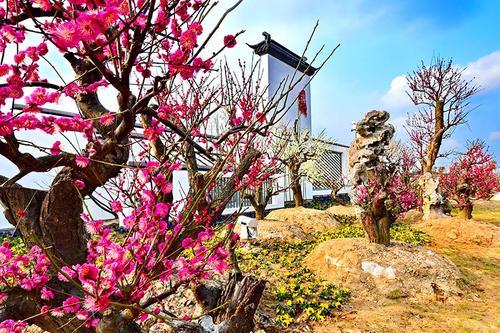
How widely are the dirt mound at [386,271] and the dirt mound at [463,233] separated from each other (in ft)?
10.7

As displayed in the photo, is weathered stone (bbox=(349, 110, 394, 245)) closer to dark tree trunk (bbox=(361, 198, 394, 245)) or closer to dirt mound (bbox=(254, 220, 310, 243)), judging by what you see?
dark tree trunk (bbox=(361, 198, 394, 245))

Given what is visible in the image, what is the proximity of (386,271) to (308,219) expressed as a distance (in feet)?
16.2

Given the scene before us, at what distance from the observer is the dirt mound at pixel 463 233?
8.31m

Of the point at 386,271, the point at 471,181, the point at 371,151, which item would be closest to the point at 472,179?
the point at 471,181

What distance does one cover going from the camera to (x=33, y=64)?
5.87 feet

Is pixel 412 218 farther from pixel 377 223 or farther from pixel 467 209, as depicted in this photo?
pixel 377 223

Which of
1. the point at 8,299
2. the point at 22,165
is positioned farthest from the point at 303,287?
the point at 22,165

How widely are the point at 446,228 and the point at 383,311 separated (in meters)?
5.88

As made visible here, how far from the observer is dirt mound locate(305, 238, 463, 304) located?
16.5 feet

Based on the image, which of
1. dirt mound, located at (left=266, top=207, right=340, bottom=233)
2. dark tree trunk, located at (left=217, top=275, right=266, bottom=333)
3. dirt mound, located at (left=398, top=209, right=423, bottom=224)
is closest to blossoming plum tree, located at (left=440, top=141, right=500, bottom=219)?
dirt mound, located at (left=398, top=209, right=423, bottom=224)

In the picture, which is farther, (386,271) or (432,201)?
(432,201)

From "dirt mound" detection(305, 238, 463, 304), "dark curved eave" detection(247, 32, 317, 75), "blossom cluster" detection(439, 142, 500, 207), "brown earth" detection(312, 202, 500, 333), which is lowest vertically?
"brown earth" detection(312, 202, 500, 333)

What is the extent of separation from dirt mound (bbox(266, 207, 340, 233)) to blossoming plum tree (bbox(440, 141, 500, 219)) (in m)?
5.14

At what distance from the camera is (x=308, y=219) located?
10352mm
